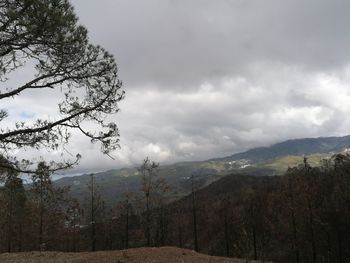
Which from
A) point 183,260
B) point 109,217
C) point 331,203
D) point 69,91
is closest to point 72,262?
point 183,260

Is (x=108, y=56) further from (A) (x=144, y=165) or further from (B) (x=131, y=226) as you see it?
(B) (x=131, y=226)

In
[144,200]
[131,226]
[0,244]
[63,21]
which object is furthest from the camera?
[131,226]

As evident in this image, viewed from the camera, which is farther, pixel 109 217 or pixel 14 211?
pixel 109 217

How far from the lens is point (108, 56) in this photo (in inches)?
480

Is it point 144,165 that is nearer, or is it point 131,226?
point 144,165

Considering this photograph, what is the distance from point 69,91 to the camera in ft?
38.2

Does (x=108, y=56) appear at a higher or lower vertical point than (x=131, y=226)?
higher

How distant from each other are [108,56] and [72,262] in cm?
1812

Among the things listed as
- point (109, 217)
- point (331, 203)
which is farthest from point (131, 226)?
point (331, 203)

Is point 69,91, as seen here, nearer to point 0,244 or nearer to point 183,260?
point 183,260

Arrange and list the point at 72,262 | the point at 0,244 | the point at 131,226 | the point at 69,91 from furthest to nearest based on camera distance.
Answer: the point at 131,226 < the point at 0,244 < the point at 72,262 < the point at 69,91

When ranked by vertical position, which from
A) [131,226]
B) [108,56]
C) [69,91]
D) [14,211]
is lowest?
[131,226]

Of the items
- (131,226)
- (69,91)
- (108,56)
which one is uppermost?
(108,56)

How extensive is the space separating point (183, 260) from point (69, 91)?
1518cm
